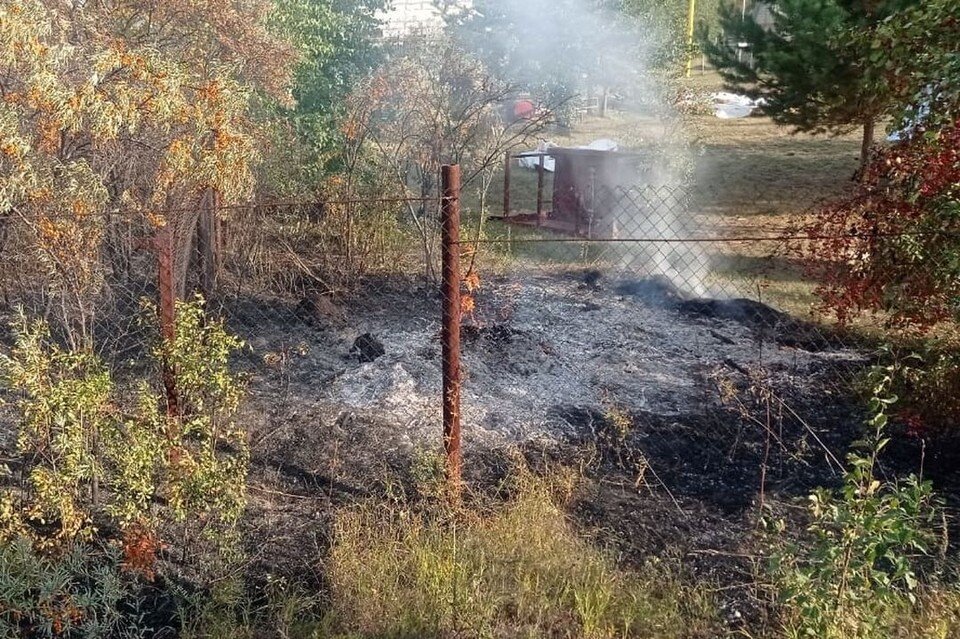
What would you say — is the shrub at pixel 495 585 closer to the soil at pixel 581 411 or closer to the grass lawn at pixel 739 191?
the soil at pixel 581 411

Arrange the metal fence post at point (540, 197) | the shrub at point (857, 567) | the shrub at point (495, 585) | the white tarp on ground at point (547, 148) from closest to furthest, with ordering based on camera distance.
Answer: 1. the shrub at point (857, 567)
2. the shrub at point (495, 585)
3. the metal fence post at point (540, 197)
4. the white tarp on ground at point (547, 148)

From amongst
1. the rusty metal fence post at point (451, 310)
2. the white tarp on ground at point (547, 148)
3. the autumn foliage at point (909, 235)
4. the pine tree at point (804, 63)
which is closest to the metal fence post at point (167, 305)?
the rusty metal fence post at point (451, 310)

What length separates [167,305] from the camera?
3.67m

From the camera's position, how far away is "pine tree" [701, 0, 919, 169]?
7637mm

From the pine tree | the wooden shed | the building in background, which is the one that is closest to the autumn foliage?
the pine tree

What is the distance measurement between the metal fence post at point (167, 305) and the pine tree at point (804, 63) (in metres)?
5.58

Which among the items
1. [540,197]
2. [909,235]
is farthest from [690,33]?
[909,235]

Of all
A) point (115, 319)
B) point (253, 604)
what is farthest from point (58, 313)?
point (253, 604)

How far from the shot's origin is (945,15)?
3.93 m

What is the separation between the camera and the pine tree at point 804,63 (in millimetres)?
7637

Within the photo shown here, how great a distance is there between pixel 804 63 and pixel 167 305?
24.9ft

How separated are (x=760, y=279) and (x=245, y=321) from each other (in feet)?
17.3

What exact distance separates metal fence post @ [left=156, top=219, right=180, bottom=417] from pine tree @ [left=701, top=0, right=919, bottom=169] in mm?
5576

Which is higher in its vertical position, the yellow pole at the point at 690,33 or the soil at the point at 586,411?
the yellow pole at the point at 690,33
